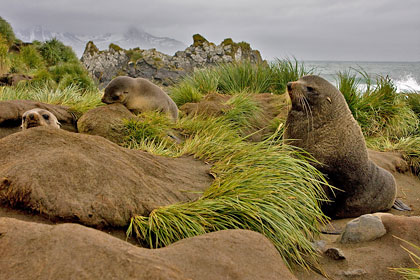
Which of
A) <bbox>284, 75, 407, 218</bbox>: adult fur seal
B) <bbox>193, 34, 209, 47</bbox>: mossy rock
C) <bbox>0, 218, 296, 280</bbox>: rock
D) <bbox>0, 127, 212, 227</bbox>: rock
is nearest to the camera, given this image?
<bbox>0, 218, 296, 280</bbox>: rock

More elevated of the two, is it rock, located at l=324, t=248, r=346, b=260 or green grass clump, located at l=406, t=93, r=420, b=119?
green grass clump, located at l=406, t=93, r=420, b=119

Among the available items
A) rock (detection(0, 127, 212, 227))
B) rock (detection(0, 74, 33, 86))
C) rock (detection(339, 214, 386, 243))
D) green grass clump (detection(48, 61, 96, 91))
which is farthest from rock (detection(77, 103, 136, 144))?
rock (detection(0, 74, 33, 86))

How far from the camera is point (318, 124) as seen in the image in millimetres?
4668

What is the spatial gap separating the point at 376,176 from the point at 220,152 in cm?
217

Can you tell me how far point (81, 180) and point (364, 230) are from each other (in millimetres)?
2448

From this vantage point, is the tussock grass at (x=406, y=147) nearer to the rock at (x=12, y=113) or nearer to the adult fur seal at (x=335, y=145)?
the adult fur seal at (x=335, y=145)

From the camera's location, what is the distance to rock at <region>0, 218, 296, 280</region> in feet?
4.67

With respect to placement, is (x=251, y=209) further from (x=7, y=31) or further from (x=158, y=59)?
(x=7, y=31)

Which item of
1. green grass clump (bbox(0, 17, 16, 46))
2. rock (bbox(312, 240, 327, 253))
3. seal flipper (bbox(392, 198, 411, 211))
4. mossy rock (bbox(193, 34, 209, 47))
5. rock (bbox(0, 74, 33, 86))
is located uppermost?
mossy rock (bbox(193, 34, 209, 47))

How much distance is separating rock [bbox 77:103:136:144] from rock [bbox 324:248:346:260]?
3393mm

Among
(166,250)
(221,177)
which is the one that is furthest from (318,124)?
(166,250)

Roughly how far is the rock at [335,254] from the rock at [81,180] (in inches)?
45.0

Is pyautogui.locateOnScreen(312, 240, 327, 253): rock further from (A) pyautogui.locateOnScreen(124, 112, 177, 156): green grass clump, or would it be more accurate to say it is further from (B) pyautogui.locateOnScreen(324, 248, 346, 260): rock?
(A) pyautogui.locateOnScreen(124, 112, 177, 156): green grass clump

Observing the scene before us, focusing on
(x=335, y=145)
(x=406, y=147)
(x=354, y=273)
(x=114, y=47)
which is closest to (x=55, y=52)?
(x=114, y=47)
